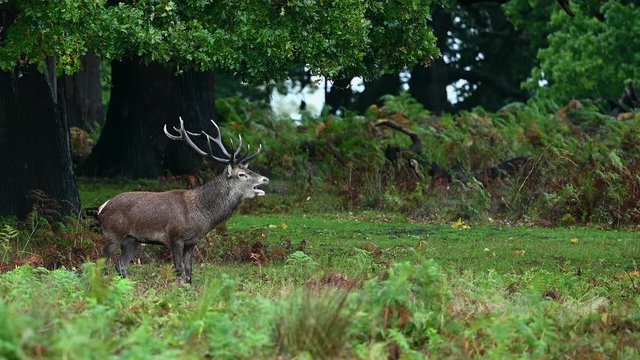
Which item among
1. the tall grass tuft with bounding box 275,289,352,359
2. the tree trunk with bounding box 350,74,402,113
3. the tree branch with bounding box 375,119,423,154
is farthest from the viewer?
the tree trunk with bounding box 350,74,402,113

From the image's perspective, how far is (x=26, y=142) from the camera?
20.6 metres

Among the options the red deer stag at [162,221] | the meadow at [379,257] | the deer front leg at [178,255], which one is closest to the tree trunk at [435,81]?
the meadow at [379,257]

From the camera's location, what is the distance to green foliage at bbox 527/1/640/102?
1618 inches

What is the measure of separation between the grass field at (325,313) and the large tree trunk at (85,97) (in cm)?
1530

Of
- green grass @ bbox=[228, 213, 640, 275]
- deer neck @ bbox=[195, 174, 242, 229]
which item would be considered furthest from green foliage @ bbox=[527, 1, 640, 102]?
deer neck @ bbox=[195, 174, 242, 229]

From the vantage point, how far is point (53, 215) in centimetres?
2019

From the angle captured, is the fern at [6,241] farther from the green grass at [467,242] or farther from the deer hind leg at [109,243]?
the green grass at [467,242]

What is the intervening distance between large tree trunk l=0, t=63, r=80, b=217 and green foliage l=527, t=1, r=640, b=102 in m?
23.4

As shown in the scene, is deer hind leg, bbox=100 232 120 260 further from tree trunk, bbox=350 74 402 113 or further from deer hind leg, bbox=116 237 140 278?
tree trunk, bbox=350 74 402 113

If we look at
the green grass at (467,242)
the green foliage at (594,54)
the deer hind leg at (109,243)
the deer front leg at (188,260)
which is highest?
the green foliage at (594,54)

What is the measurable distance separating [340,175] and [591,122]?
6.38 m

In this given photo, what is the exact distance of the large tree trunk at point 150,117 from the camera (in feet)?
88.6

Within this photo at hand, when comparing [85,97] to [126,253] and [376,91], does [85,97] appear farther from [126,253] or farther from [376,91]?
[376,91]

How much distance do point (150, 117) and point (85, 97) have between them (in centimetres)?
661
